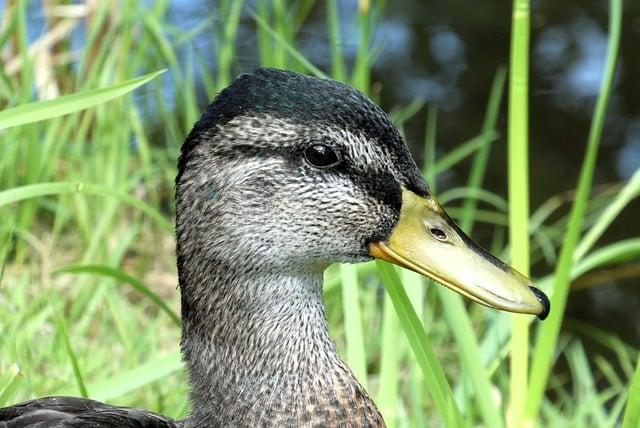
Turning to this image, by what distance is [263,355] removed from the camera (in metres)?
2.07

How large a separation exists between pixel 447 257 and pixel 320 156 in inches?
11.5

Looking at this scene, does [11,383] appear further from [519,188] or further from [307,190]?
[519,188]

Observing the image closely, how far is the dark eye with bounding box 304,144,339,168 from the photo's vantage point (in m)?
1.98

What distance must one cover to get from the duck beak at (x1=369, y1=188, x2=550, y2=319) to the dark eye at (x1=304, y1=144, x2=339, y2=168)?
14 centimetres

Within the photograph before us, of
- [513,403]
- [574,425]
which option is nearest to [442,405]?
[513,403]

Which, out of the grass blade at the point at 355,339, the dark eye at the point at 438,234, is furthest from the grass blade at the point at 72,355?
the dark eye at the point at 438,234

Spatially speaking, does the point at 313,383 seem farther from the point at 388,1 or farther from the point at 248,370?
the point at 388,1

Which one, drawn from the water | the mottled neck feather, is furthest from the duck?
the water

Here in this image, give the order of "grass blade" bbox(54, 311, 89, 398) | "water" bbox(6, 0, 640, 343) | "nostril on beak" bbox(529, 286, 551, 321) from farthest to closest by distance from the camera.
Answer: "water" bbox(6, 0, 640, 343)
"grass blade" bbox(54, 311, 89, 398)
"nostril on beak" bbox(529, 286, 551, 321)

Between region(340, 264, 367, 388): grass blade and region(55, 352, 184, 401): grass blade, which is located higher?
region(340, 264, 367, 388): grass blade

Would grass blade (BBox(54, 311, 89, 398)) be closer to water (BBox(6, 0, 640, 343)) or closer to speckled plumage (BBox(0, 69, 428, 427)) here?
speckled plumage (BBox(0, 69, 428, 427))

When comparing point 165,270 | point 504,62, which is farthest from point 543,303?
point 504,62

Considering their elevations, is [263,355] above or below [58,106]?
below

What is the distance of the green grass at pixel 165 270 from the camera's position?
2.10 metres
